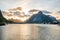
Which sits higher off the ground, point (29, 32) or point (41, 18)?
point (41, 18)

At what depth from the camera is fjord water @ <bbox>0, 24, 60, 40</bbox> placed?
17.7 feet

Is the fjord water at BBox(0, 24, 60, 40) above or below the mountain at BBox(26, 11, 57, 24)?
below

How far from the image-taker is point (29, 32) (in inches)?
239

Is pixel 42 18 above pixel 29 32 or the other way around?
above

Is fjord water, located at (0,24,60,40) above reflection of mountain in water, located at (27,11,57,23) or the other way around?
the other way around

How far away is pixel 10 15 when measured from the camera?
19.1 feet

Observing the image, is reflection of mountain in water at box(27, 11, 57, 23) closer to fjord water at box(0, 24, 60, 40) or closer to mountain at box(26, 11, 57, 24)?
mountain at box(26, 11, 57, 24)

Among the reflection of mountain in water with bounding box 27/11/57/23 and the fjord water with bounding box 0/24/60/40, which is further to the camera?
the reflection of mountain in water with bounding box 27/11/57/23

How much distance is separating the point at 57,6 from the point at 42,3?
1.67ft

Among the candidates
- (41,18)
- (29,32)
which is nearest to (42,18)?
(41,18)

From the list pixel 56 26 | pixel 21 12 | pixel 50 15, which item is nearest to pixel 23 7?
pixel 21 12

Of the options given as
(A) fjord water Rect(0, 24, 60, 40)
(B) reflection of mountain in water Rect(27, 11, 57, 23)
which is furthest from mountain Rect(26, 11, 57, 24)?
(A) fjord water Rect(0, 24, 60, 40)

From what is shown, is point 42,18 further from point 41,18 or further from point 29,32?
point 29,32

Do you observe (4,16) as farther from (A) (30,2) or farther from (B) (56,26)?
(B) (56,26)
